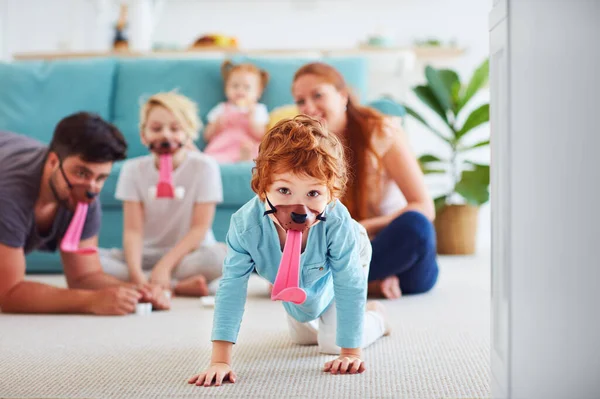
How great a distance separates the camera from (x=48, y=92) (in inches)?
126

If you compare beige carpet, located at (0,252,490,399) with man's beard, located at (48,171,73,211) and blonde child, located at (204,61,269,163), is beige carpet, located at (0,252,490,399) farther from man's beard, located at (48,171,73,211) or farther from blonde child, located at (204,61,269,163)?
blonde child, located at (204,61,269,163)

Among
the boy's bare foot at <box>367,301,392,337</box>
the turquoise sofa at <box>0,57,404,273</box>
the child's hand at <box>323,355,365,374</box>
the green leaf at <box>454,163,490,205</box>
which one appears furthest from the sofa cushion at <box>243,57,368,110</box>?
the child's hand at <box>323,355,365,374</box>

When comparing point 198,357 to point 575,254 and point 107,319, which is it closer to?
point 107,319

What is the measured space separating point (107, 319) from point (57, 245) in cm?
29

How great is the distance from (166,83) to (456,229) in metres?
1.54

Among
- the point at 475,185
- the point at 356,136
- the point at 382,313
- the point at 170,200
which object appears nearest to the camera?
the point at 382,313

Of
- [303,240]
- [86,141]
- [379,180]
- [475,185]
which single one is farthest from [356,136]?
[475,185]

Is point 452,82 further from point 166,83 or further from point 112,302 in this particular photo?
point 112,302

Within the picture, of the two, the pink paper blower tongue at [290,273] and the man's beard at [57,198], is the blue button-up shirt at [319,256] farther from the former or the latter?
the man's beard at [57,198]

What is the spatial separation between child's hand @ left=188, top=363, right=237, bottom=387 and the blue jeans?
101 centimetres

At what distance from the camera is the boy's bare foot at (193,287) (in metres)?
2.17

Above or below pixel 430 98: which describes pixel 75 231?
below

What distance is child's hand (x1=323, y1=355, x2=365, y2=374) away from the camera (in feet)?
3.94

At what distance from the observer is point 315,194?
3.76ft
